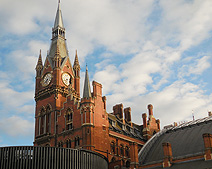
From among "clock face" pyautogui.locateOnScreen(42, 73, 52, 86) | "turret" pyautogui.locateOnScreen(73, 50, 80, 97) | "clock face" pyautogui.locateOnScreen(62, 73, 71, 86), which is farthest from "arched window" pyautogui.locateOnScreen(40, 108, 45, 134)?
"turret" pyautogui.locateOnScreen(73, 50, 80, 97)

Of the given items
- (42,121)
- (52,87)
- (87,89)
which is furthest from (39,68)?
(87,89)

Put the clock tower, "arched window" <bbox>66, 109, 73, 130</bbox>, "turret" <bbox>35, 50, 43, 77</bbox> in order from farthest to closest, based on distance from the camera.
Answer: "turret" <bbox>35, 50, 43, 77</bbox> < the clock tower < "arched window" <bbox>66, 109, 73, 130</bbox>

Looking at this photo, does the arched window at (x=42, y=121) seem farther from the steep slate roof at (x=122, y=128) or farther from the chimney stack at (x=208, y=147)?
the chimney stack at (x=208, y=147)

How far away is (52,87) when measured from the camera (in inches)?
2697

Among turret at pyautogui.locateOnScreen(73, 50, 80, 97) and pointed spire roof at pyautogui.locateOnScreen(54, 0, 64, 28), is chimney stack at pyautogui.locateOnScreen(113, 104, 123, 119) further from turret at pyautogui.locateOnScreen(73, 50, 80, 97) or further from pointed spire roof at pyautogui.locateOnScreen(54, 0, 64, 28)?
pointed spire roof at pyautogui.locateOnScreen(54, 0, 64, 28)

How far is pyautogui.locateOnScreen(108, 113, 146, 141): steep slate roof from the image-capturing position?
2693 inches

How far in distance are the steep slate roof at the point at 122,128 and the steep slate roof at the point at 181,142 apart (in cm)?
706

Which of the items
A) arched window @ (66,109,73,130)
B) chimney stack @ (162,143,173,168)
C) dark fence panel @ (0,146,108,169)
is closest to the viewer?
dark fence panel @ (0,146,108,169)

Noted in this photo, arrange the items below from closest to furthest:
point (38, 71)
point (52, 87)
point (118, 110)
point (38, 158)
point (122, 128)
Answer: point (38, 158) → point (52, 87) → point (122, 128) → point (38, 71) → point (118, 110)

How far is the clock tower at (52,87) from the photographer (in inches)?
2603

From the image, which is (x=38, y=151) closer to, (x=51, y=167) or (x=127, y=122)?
(x=51, y=167)

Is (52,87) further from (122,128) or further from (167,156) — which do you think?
(167,156)

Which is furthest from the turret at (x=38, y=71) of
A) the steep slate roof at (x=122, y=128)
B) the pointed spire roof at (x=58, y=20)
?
the steep slate roof at (x=122, y=128)

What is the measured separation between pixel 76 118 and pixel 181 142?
19.9m
